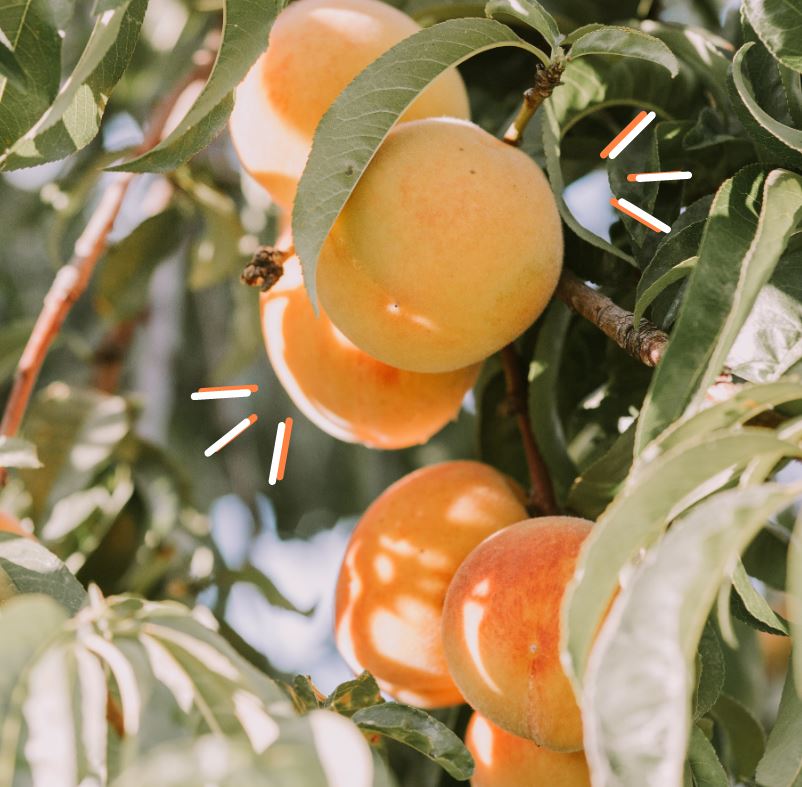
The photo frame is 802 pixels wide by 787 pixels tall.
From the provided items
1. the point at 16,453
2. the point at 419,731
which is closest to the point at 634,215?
the point at 419,731

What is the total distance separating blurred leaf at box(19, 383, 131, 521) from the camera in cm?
133

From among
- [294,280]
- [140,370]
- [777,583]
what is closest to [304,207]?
[294,280]

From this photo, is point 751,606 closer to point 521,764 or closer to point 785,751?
point 785,751

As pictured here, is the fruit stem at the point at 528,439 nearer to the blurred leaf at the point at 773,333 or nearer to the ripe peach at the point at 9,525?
the blurred leaf at the point at 773,333

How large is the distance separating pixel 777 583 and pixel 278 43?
0.69 metres

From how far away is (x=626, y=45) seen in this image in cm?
74

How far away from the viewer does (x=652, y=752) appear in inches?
19.0

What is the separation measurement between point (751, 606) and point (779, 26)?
40 centimetres

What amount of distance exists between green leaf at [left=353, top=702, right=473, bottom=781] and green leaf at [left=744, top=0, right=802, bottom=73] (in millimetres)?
520

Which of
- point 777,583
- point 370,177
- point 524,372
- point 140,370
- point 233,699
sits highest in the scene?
point 370,177

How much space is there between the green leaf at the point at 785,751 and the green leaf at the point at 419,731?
19 cm

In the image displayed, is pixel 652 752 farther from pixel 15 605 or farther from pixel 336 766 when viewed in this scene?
pixel 15 605

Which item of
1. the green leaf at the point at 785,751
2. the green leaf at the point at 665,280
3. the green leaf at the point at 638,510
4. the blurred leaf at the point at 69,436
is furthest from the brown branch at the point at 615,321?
the blurred leaf at the point at 69,436

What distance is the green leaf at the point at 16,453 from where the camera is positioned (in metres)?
0.85
